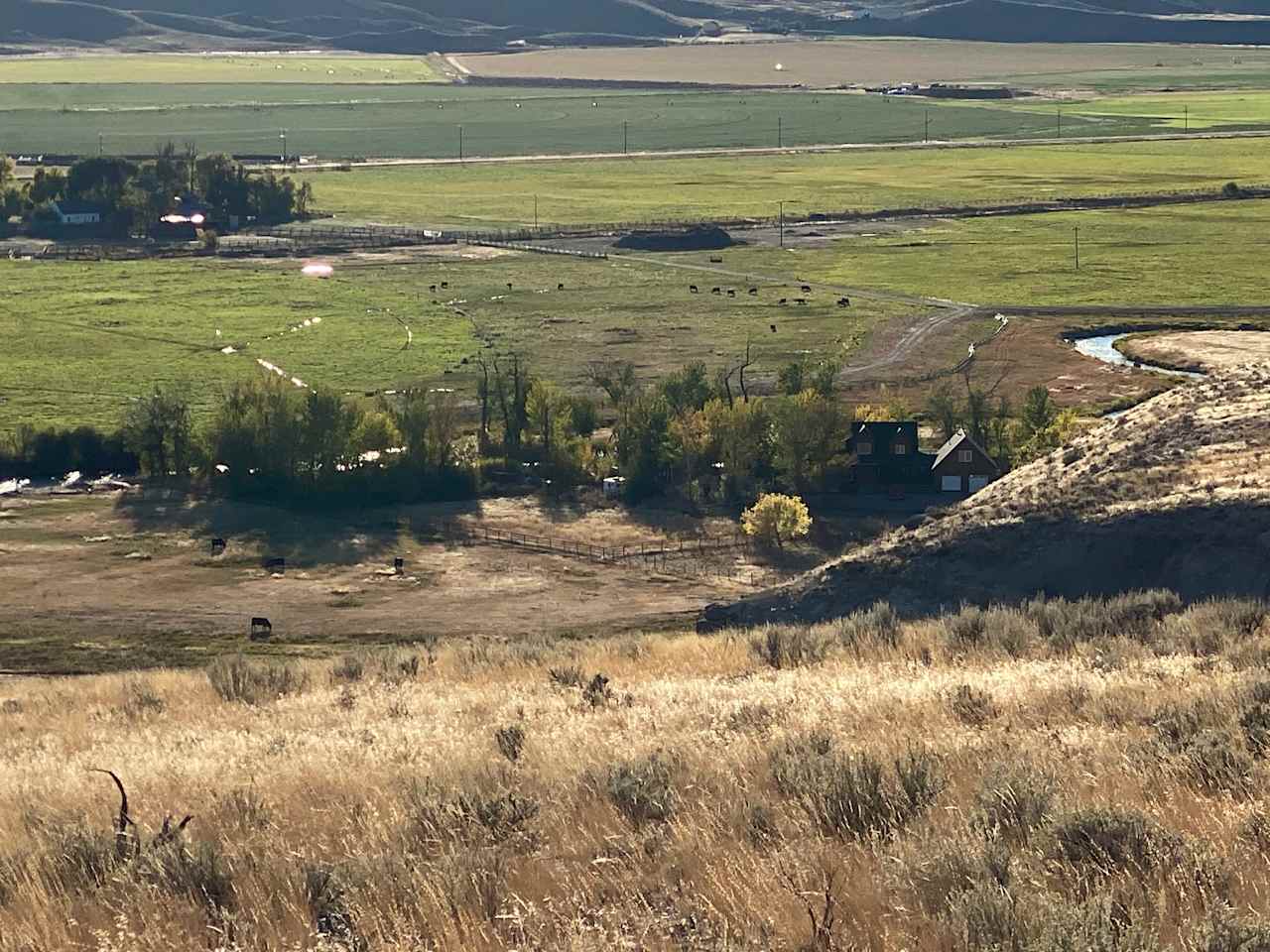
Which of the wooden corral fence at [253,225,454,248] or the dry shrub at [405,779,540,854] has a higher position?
the dry shrub at [405,779,540,854]

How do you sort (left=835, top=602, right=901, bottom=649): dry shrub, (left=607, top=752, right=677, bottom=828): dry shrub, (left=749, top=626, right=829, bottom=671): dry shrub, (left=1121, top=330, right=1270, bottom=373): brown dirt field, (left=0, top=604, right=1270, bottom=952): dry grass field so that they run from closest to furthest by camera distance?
1. (left=0, top=604, right=1270, bottom=952): dry grass field
2. (left=607, top=752, right=677, bottom=828): dry shrub
3. (left=749, top=626, right=829, bottom=671): dry shrub
4. (left=835, top=602, right=901, bottom=649): dry shrub
5. (left=1121, top=330, right=1270, bottom=373): brown dirt field

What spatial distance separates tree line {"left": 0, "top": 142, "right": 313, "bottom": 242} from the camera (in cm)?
16175

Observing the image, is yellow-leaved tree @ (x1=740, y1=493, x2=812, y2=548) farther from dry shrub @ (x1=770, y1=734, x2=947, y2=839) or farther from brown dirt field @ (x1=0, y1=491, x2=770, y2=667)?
dry shrub @ (x1=770, y1=734, x2=947, y2=839)

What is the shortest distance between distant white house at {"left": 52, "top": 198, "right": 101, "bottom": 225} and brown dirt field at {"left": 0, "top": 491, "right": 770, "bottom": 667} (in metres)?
97.1

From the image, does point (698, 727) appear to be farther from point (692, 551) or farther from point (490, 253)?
point (490, 253)

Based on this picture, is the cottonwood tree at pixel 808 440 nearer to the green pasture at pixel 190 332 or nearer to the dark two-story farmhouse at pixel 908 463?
the dark two-story farmhouse at pixel 908 463

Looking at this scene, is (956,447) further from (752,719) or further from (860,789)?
(860,789)

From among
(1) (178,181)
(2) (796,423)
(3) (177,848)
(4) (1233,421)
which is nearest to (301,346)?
(2) (796,423)

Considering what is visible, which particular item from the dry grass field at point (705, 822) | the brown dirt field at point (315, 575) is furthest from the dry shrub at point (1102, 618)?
the brown dirt field at point (315, 575)

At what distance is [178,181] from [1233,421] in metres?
136

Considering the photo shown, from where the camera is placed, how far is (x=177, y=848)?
14195 mm

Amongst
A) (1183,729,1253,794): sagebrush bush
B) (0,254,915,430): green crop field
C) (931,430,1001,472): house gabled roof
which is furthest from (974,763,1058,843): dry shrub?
(0,254,915,430): green crop field

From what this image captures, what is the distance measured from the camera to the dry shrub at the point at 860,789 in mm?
14477

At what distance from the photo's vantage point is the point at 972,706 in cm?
2011
